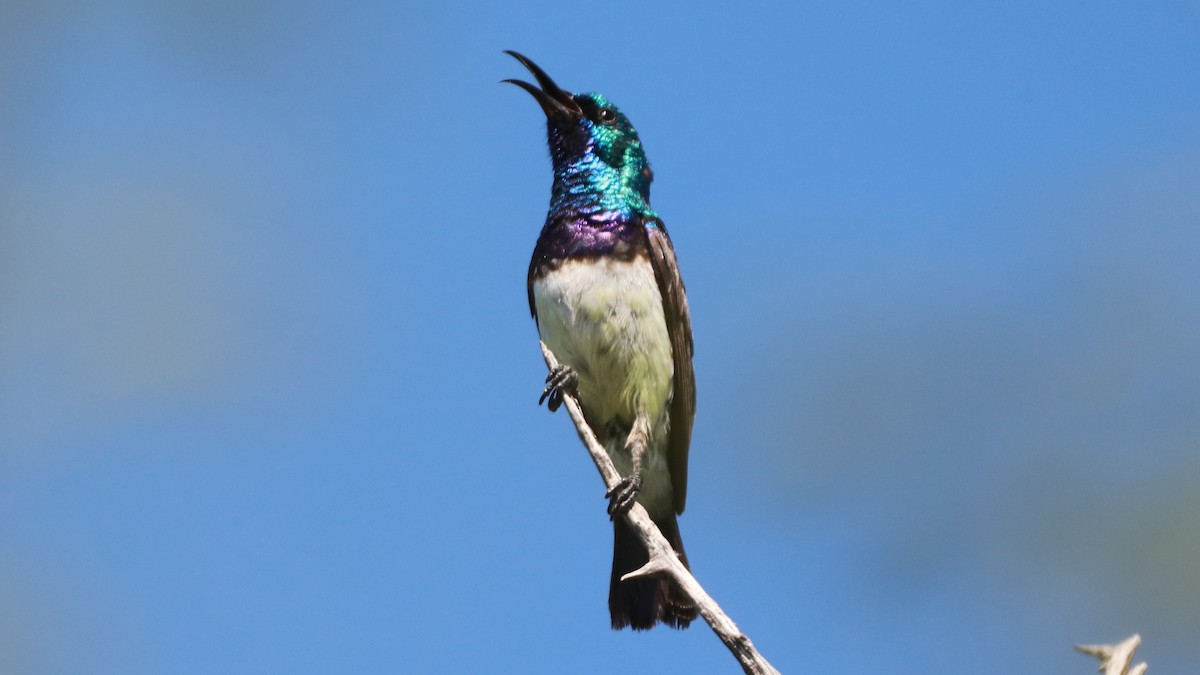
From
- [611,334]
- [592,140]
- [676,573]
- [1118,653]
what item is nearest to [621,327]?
[611,334]

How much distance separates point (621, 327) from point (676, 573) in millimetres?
1975

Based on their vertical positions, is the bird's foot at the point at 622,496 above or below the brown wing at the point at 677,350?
below

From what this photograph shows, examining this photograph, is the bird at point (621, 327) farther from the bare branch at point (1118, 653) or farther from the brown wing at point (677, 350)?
the bare branch at point (1118, 653)

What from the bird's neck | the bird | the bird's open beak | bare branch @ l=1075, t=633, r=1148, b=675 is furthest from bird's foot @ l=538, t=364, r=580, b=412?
bare branch @ l=1075, t=633, r=1148, b=675

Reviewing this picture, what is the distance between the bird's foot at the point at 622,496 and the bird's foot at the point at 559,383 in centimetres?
44

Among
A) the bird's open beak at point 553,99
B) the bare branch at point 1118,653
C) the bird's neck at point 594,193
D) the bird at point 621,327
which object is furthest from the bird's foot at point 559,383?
the bare branch at point 1118,653

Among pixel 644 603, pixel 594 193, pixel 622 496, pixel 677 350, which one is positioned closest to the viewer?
pixel 622 496

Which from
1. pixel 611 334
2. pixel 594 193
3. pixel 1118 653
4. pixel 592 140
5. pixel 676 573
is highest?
pixel 592 140

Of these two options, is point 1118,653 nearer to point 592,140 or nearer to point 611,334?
point 611,334

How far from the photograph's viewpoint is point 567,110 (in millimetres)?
6570

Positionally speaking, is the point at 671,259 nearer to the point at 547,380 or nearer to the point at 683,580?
the point at 547,380

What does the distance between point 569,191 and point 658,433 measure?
1.12 m

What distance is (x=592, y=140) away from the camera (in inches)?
253

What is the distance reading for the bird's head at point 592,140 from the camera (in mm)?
6363
